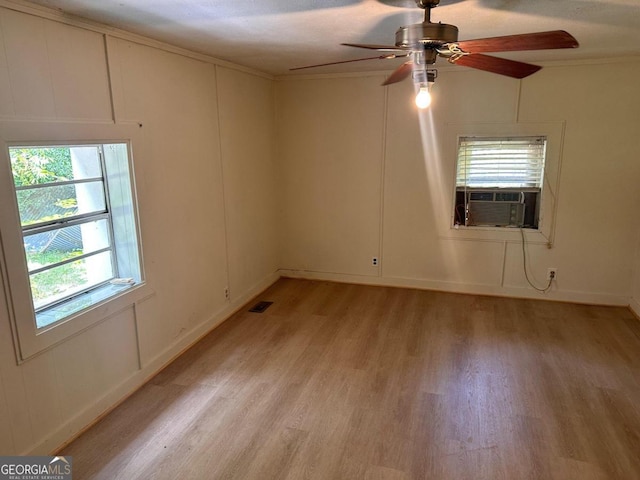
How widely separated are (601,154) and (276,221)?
351 cm

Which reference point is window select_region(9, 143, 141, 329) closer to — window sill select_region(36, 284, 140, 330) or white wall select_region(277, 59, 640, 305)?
window sill select_region(36, 284, 140, 330)

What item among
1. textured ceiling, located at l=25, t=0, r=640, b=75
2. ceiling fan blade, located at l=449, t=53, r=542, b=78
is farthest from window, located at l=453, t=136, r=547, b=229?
ceiling fan blade, located at l=449, t=53, r=542, b=78

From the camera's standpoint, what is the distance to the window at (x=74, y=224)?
234cm

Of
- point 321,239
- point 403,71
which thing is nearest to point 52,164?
point 403,71

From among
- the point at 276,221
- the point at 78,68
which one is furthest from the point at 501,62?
the point at 276,221

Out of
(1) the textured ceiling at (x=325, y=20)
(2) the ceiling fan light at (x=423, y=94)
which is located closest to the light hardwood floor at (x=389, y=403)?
(2) the ceiling fan light at (x=423, y=94)

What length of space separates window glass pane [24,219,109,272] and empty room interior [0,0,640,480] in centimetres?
1

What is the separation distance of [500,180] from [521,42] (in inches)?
110

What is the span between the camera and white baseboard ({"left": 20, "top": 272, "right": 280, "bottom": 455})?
239 cm

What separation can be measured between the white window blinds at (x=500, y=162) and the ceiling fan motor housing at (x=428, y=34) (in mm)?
2733

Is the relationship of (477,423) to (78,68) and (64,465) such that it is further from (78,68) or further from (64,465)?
(78,68)

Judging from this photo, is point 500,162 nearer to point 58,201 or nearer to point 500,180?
point 500,180

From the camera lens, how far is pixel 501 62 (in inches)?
85.7

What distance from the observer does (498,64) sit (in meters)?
2.22
